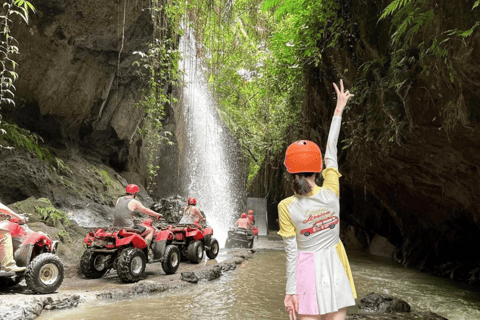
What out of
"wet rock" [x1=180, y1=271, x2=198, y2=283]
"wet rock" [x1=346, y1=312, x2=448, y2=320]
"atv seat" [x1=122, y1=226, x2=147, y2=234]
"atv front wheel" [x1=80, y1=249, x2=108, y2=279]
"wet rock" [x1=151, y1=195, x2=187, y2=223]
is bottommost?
"wet rock" [x1=346, y1=312, x2=448, y2=320]

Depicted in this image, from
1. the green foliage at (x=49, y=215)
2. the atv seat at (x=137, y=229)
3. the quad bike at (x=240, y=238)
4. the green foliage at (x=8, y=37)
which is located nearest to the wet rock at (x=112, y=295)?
the atv seat at (x=137, y=229)

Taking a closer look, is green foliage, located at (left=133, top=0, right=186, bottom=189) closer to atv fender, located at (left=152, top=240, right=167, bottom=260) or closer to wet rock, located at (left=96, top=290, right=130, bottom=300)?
atv fender, located at (left=152, top=240, right=167, bottom=260)

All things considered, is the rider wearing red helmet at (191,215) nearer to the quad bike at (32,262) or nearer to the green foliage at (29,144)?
the green foliage at (29,144)

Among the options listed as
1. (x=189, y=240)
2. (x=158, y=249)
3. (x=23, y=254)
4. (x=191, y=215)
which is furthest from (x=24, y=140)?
(x=23, y=254)

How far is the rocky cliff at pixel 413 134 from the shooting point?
6141 millimetres

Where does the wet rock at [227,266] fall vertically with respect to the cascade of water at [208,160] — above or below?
below

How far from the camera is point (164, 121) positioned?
20.4 metres

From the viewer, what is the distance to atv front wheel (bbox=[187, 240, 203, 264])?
10.6 meters

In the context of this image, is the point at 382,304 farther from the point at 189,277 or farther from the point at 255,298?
the point at 189,277

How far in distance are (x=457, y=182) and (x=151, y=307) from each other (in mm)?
6940

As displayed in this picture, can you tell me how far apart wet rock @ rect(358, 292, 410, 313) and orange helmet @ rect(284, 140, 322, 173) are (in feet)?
15.2

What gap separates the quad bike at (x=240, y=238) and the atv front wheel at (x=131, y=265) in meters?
7.53

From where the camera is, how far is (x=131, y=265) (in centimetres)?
758

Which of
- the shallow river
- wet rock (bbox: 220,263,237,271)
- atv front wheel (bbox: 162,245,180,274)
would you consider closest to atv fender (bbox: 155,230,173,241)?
atv front wheel (bbox: 162,245,180,274)
